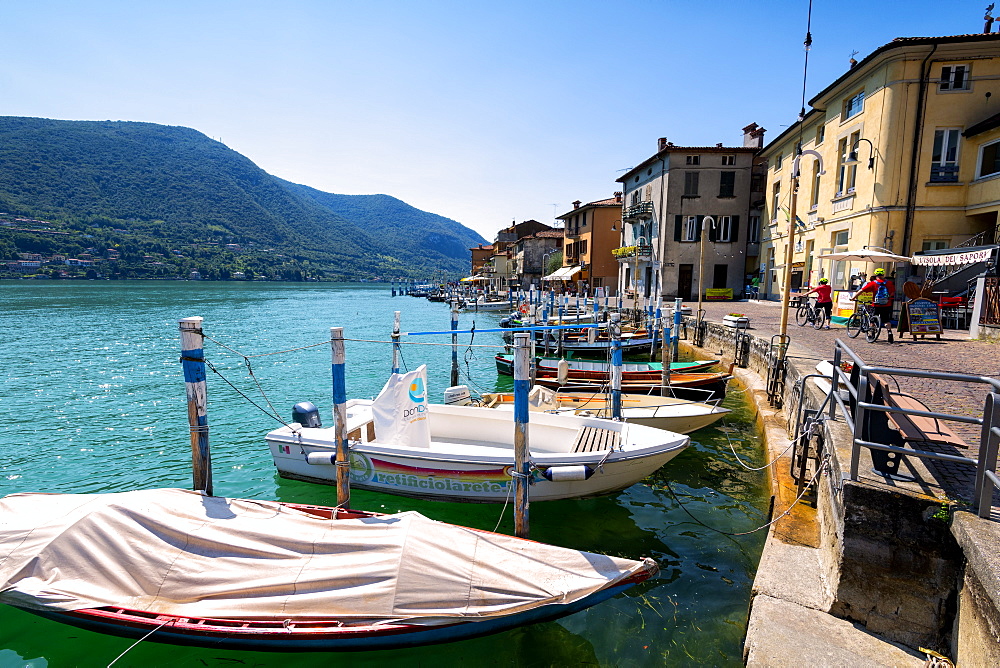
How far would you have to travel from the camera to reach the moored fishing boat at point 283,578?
4.84m

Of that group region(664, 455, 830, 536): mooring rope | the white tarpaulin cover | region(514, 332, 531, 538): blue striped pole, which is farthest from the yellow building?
the white tarpaulin cover

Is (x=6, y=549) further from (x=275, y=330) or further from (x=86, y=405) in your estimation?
(x=275, y=330)

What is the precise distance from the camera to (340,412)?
7.52 m

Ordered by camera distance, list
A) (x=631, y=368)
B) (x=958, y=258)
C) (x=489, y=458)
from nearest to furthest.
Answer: (x=489, y=458) < (x=958, y=258) < (x=631, y=368)

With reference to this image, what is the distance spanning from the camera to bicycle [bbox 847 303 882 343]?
14336 millimetres

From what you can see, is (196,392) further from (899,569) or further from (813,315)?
(813,315)

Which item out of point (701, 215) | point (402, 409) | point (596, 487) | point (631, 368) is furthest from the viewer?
point (701, 215)

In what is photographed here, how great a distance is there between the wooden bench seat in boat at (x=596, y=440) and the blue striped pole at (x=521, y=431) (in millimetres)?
2122

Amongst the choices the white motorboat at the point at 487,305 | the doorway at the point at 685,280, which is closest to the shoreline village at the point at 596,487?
the doorway at the point at 685,280

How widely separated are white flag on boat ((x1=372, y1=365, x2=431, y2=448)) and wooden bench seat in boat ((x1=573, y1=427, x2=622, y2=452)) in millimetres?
2961

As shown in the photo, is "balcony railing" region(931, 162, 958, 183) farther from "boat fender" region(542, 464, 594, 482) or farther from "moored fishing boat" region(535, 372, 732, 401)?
"boat fender" region(542, 464, 594, 482)

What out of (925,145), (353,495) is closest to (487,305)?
(925,145)

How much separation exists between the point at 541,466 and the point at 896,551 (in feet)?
15.4

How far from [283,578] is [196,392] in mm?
3474
